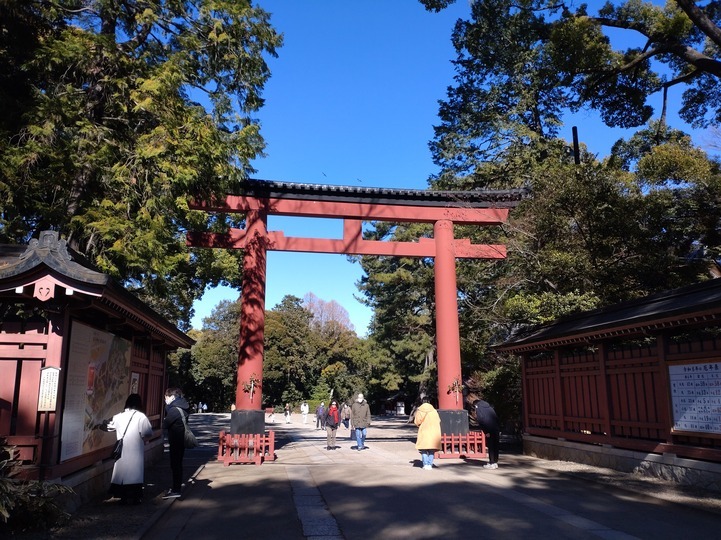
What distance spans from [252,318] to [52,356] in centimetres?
757

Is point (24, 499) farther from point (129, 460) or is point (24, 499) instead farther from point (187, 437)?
point (187, 437)

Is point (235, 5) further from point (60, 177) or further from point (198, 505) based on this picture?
point (198, 505)

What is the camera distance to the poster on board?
267 inches

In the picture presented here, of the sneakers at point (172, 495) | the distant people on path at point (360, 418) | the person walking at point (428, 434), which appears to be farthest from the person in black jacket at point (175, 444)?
the distant people on path at point (360, 418)

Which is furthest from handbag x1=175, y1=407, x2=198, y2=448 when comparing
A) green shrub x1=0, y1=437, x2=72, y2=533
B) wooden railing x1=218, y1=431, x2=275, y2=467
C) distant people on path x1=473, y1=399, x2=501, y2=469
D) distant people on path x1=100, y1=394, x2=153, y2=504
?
distant people on path x1=473, y1=399, x2=501, y2=469

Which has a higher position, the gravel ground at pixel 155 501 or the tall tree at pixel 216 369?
the tall tree at pixel 216 369

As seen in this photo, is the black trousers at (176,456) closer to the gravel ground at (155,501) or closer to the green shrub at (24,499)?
the gravel ground at (155,501)

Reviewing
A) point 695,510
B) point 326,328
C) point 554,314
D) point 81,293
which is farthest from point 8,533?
point 326,328

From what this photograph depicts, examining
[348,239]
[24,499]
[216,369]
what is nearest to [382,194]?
[348,239]

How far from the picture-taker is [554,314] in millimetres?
14188

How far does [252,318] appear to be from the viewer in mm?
13805

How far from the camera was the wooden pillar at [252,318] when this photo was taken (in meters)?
13.2

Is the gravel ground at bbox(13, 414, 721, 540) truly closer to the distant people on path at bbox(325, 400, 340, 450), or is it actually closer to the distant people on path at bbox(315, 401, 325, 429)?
the distant people on path at bbox(325, 400, 340, 450)

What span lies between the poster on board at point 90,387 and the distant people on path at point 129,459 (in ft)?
1.32
